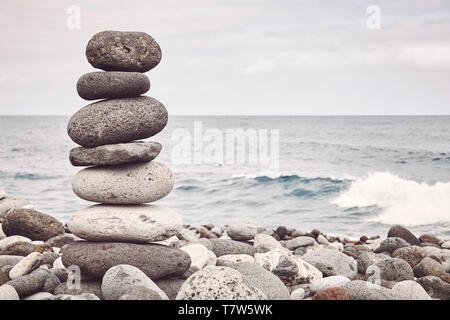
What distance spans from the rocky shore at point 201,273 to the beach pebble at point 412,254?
0.02 metres

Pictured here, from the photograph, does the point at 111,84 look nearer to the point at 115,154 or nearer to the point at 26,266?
the point at 115,154

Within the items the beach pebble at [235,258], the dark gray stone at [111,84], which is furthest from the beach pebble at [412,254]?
the dark gray stone at [111,84]

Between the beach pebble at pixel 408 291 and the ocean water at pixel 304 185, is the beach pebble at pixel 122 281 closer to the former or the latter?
the beach pebble at pixel 408 291

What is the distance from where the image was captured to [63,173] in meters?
26.6

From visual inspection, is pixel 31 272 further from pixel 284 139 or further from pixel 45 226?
pixel 284 139

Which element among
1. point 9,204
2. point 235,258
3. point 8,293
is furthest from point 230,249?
point 9,204

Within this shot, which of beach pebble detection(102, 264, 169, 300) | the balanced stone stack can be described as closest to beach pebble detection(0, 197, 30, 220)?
the balanced stone stack

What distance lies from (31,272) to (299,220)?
10.8 meters

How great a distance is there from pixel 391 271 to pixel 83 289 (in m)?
4.56

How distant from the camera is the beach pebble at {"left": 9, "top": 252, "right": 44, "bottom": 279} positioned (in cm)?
716

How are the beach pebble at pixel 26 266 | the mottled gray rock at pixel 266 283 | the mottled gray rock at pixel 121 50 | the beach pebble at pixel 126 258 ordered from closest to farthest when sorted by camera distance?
1. the mottled gray rock at pixel 266 283
2. the beach pebble at pixel 126 258
3. the mottled gray rock at pixel 121 50
4. the beach pebble at pixel 26 266

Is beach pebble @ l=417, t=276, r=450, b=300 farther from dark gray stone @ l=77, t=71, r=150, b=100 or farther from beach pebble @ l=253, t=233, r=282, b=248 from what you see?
dark gray stone @ l=77, t=71, r=150, b=100

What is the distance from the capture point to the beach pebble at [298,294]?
22.4ft

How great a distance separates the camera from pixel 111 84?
22.4ft
